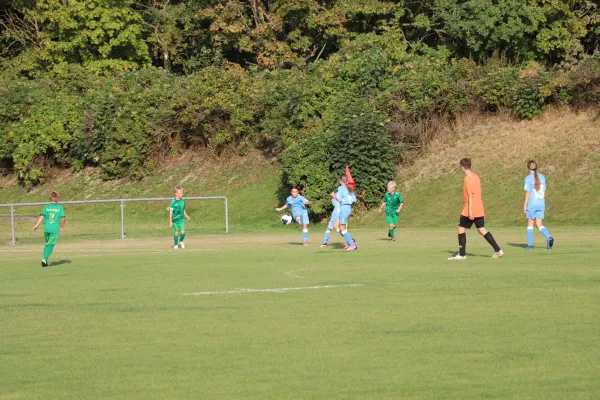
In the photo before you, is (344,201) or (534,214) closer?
(534,214)

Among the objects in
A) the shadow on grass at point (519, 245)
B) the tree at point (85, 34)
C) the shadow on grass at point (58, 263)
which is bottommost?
the shadow on grass at point (58, 263)

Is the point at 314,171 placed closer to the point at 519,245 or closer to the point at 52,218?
the point at 519,245

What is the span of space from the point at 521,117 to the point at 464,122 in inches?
99.2

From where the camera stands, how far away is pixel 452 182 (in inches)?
1705

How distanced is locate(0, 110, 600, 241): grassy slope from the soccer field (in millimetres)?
17254

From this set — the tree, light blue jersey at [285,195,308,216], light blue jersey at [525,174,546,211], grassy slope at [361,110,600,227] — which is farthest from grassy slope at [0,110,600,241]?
light blue jersey at [525,174,546,211]

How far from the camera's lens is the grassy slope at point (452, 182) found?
39781 mm

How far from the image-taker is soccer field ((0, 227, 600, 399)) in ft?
30.3

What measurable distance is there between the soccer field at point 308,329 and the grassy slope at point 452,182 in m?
17.3

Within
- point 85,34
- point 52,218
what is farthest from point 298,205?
point 85,34

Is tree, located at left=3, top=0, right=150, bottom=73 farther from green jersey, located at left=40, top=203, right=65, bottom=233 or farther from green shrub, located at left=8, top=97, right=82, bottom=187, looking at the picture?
green jersey, located at left=40, top=203, right=65, bottom=233

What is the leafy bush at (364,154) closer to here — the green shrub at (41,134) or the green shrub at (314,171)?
the green shrub at (314,171)

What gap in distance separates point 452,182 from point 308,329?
104ft

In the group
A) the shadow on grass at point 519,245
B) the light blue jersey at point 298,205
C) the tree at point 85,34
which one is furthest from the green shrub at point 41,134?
the shadow on grass at point 519,245
